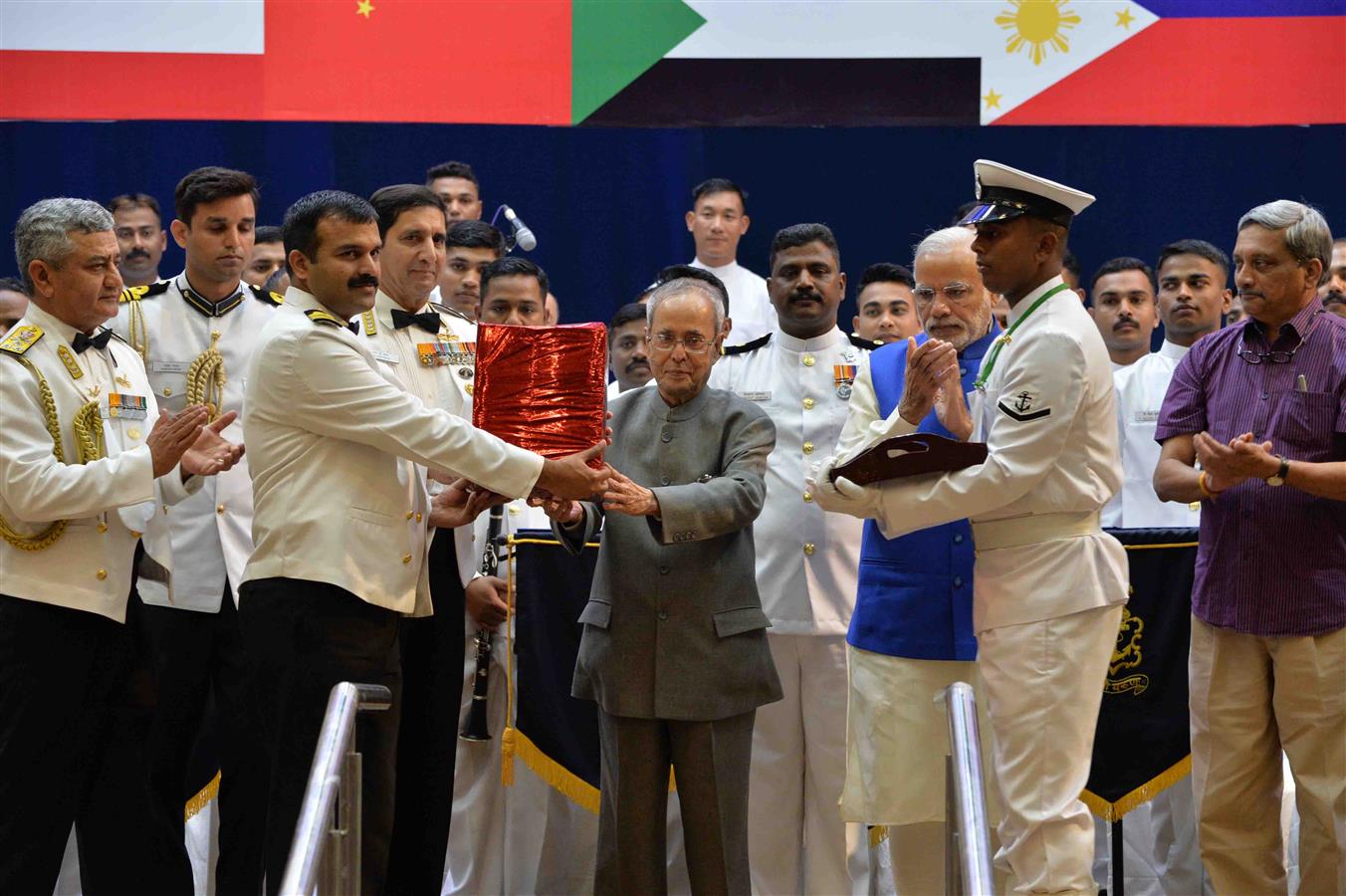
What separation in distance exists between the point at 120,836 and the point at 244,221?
6.23 ft

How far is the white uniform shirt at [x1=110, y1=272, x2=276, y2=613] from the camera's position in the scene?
15.5 feet

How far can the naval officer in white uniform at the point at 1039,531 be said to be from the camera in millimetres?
3518

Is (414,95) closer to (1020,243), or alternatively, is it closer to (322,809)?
(1020,243)

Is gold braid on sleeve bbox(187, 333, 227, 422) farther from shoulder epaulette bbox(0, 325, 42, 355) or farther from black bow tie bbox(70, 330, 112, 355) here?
shoulder epaulette bbox(0, 325, 42, 355)

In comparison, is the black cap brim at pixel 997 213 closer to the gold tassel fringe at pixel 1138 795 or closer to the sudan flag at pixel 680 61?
the gold tassel fringe at pixel 1138 795

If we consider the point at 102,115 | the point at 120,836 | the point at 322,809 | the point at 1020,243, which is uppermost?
the point at 102,115

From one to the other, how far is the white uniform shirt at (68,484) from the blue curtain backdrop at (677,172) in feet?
11.3

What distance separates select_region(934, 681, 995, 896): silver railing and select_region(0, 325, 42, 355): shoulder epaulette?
8.23 ft

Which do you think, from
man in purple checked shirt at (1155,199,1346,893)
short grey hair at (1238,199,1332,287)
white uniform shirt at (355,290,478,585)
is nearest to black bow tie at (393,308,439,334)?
white uniform shirt at (355,290,478,585)

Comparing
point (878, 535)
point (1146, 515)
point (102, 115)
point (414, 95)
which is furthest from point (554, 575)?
point (102, 115)

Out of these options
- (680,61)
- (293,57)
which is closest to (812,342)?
(680,61)

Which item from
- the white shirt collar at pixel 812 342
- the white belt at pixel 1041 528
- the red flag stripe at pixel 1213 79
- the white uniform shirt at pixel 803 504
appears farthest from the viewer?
the red flag stripe at pixel 1213 79

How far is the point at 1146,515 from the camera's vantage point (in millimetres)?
5859

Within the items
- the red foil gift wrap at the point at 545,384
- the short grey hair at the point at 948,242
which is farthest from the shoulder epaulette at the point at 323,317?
the short grey hair at the point at 948,242
